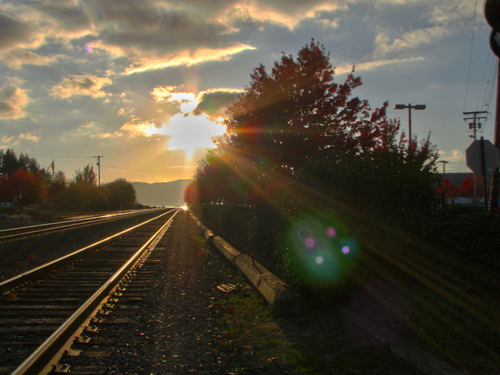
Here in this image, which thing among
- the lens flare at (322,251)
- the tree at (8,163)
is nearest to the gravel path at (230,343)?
the lens flare at (322,251)

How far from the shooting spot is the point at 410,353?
11.9ft

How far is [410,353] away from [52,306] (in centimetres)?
520

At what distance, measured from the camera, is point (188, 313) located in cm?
548

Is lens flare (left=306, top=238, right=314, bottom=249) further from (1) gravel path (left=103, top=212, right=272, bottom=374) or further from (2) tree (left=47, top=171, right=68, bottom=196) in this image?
(2) tree (left=47, top=171, right=68, bottom=196)

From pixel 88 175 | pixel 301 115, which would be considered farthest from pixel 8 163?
pixel 301 115

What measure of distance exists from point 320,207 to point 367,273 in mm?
1363

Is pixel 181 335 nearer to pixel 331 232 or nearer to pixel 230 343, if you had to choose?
pixel 230 343

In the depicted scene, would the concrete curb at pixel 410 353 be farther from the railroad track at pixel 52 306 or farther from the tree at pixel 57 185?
the tree at pixel 57 185

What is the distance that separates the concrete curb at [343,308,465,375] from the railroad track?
131 inches

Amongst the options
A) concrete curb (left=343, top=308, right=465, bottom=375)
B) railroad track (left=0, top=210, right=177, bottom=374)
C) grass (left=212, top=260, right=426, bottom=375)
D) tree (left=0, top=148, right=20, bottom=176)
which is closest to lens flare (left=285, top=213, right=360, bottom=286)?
grass (left=212, top=260, right=426, bottom=375)

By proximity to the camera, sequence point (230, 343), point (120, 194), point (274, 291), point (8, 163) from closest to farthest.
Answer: point (230, 343), point (274, 291), point (120, 194), point (8, 163)

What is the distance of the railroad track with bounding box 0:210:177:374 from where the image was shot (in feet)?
12.1

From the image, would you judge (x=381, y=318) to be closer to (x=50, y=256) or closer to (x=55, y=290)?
(x=55, y=290)

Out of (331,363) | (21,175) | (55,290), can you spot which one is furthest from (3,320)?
(21,175)
